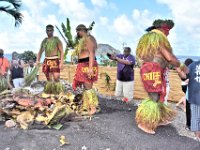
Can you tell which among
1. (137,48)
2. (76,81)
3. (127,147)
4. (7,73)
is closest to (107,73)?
(7,73)

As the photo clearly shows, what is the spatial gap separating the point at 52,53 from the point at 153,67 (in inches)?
99.4

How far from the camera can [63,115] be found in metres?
6.63

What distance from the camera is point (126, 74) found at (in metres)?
10.1

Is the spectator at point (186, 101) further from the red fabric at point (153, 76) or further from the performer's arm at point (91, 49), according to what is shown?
the performer's arm at point (91, 49)

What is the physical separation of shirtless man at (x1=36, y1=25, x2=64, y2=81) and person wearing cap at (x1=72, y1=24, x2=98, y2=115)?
663 millimetres

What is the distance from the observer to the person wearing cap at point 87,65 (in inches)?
294

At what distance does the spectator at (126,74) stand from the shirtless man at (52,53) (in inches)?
71.2

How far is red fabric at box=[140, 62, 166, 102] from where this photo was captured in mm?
6464

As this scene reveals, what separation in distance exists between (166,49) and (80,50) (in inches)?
71.1

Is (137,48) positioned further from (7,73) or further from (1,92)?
(7,73)

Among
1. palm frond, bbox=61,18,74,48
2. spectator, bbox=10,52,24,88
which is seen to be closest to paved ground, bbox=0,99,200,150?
spectator, bbox=10,52,24,88

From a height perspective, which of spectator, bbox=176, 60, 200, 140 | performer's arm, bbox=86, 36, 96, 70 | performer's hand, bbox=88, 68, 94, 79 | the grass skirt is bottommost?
the grass skirt

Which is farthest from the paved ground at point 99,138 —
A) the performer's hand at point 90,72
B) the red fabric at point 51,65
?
the red fabric at point 51,65

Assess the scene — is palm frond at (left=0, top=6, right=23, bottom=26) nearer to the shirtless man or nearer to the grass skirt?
the shirtless man
